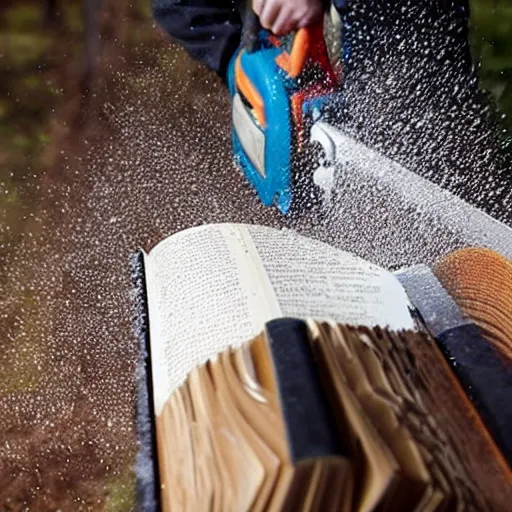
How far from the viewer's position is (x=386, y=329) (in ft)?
0.68

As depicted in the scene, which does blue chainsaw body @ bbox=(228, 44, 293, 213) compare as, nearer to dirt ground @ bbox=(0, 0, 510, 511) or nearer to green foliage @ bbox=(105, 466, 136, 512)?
dirt ground @ bbox=(0, 0, 510, 511)

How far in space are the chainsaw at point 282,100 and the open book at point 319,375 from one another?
3cm

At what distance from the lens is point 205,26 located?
0.93 ft

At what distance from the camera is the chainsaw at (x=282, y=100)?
0.27 meters

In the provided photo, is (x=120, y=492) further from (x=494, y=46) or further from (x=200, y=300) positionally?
(x=494, y=46)

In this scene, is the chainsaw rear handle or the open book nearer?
the open book

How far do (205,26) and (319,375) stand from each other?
0.16 metres

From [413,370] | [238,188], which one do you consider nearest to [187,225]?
[238,188]

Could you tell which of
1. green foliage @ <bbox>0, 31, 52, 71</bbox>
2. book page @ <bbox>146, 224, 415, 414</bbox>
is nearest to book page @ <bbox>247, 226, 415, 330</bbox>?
book page @ <bbox>146, 224, 415, 414</bbox>

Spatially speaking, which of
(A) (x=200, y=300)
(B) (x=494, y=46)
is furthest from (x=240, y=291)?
(B) (x=494, y=46)

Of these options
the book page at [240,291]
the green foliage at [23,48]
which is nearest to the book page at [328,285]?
the book page at [240,291]

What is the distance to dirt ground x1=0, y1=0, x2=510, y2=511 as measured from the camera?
272 mm

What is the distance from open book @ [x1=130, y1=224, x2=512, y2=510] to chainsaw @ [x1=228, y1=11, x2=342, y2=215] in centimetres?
3

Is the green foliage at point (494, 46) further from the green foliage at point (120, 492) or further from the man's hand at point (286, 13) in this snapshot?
the green foliage at point (120, 492)
